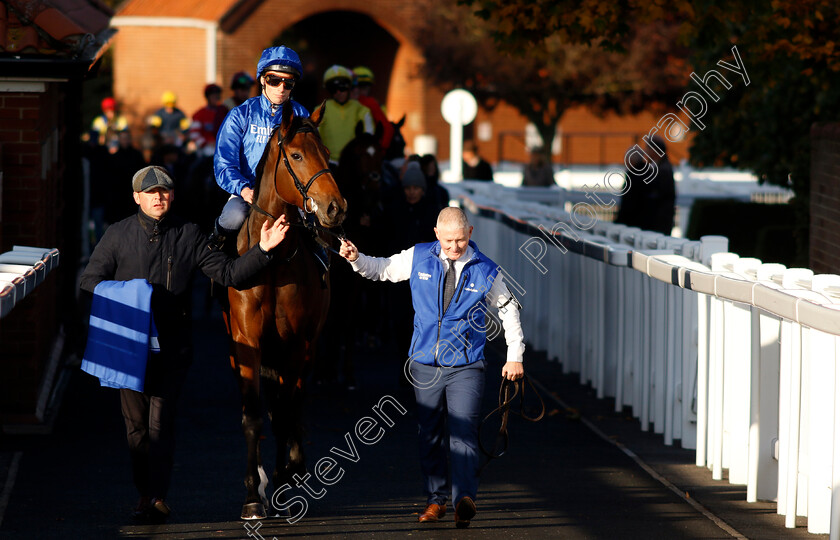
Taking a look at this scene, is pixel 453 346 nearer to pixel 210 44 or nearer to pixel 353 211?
pixel 353 211

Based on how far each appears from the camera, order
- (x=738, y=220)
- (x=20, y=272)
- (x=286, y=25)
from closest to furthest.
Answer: (x=20, y=272)
(x=738, y=220)
(x=286, y=25)

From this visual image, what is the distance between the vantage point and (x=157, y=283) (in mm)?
7586

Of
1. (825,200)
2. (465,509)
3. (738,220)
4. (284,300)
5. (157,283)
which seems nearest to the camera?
(465,509)

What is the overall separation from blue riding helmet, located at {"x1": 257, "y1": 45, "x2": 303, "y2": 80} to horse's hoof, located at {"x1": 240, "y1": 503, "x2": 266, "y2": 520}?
8.71ft

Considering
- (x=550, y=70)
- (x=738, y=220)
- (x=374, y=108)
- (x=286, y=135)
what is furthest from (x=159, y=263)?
(x=550, y=70)

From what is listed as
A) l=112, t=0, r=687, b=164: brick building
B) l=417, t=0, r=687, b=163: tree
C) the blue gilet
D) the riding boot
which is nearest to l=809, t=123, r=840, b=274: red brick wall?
the blue gilet

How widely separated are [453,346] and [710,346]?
2.29m

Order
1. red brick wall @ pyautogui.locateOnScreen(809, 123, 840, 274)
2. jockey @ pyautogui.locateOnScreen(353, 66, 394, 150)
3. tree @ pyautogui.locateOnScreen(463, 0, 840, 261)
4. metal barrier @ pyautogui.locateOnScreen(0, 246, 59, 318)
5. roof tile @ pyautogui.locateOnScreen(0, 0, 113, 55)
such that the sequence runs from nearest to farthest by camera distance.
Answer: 1. metal barrier @ pyautogui.locateOnScreen(0, 246, 59, 318)
2. roof tile @ pyautogui.locateOnScreen(0, 0, 113, 55)
3. tree @ pyautogui.locateOnScreen(463, 0, 840, 261)
4. red brick wall @ pyautogui.locateOnScreen(809, 123, 840, 274)
5. jockey @ pyautogui.locateOnScreen(353, 66, 394, 150)

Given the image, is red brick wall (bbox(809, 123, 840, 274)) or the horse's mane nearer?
→ the horse's mane

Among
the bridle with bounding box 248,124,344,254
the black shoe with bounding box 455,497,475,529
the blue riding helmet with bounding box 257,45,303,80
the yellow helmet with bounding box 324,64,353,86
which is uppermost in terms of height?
the yellow helmet with bounding box 324,64,353,86

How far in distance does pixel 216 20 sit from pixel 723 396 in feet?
117

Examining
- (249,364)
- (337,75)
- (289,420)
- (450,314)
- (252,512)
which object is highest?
(337,75)

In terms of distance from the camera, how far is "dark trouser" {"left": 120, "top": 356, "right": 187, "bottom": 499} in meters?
7.64

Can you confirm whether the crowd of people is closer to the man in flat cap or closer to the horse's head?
the man in flat cap
